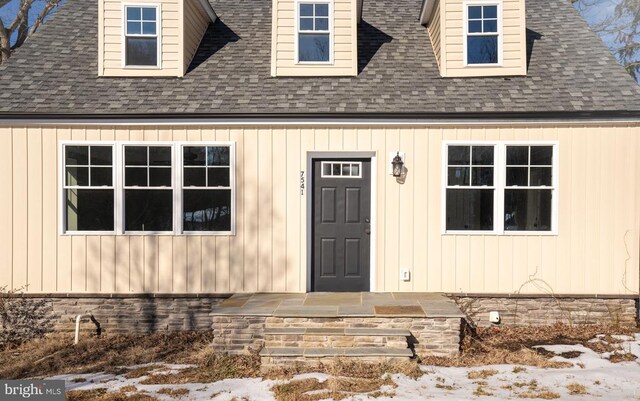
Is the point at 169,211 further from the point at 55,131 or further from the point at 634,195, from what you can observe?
the point at 634,195

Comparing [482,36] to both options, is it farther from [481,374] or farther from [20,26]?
[20,26]

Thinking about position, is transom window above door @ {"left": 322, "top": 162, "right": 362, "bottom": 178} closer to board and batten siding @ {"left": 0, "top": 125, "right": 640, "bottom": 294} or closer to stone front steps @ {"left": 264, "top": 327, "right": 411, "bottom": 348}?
board and batten siding @ {"left": 0, "top": 125, "right": 640, "bottom": 294}

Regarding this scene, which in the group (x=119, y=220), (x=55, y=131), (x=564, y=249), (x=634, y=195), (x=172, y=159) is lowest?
(x=564, y=249)

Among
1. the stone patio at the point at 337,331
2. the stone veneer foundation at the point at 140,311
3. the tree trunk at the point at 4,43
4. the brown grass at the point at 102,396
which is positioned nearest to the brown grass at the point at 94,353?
the stone veneer foundation at the point at 140,311

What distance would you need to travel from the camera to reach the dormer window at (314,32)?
25.6 ft

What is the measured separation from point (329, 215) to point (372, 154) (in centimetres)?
125

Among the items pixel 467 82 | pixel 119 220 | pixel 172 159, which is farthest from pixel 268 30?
pixel 119 220

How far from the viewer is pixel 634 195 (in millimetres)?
6926

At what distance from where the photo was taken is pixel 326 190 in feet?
24.1

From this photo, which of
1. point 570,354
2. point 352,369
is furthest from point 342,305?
point 570,354

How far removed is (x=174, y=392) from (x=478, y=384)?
348cm

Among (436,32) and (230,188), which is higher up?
(436,32)

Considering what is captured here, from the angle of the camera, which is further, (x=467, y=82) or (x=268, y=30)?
(x=268, y=30)

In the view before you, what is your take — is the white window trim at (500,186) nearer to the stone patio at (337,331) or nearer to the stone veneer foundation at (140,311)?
the stone patio at (337,331)
